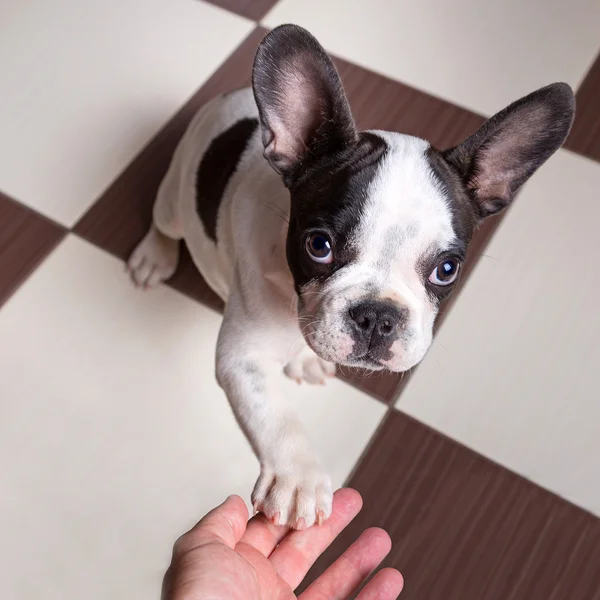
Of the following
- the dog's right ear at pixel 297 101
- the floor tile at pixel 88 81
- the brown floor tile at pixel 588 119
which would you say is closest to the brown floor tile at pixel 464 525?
→ the dog's right ear at pixel 297 101

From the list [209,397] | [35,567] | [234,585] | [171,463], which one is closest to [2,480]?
[35,567]

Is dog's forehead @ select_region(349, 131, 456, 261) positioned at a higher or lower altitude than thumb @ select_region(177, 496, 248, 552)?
higher

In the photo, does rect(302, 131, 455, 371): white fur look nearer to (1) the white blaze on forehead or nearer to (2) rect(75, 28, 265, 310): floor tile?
(1) the white blaze on forehead

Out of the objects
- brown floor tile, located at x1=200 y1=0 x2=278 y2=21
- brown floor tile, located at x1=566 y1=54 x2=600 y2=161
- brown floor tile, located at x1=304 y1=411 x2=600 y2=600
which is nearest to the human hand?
brown floor tile, located at x1=304 y1=411 x2=600 y2=600

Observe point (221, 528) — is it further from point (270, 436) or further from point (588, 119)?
point (588, 119)

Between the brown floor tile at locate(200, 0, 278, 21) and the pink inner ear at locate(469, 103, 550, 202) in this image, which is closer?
the pink inner ear at locate(469, 103, 550, 202)

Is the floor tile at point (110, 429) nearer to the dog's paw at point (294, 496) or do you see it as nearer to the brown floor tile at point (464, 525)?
the brown floor tile at point (464, 525)

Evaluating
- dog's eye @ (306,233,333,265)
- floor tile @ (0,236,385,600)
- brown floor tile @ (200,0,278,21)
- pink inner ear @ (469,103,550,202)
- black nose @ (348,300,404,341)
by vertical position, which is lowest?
floor tile @ (0,236,385,600)
